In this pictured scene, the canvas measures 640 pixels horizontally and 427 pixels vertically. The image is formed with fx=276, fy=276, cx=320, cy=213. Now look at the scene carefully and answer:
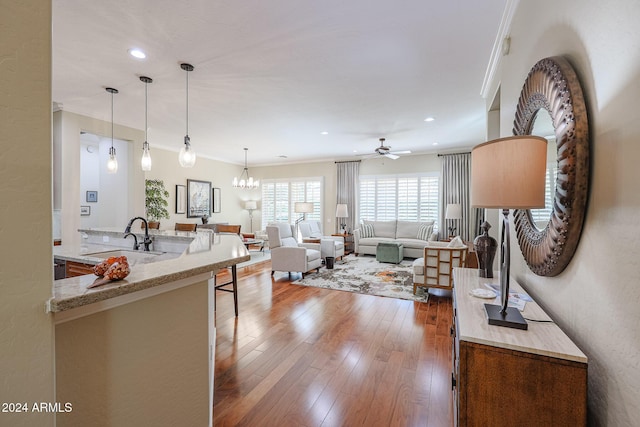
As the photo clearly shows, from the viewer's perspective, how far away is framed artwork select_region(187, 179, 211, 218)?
7305 mm

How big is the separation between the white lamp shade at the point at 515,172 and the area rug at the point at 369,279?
312cm

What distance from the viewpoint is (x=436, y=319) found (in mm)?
3209

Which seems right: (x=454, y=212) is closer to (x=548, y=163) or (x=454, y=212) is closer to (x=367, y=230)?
(x=367, y=230)

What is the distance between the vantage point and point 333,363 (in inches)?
91.0

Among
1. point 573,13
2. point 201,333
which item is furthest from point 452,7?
point 201,333

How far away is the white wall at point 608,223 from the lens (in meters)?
0.79

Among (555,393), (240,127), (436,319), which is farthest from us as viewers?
(240,127)

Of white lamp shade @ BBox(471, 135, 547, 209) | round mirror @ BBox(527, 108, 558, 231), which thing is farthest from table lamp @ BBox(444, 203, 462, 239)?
white lamp shade @ BBox(471, 135, 547, 209)

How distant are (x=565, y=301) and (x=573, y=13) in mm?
1220

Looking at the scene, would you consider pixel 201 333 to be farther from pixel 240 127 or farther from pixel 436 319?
pixel 240 127

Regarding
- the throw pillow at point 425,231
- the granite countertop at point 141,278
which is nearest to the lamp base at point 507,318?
the granite countertop at point 141,278

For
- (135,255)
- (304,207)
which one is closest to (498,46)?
(135,255)

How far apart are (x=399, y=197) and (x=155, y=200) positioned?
6122mm

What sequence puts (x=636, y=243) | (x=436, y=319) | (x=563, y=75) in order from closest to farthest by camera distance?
(x=636, y=243), (x=563, y=75), (x=436, y=319)
